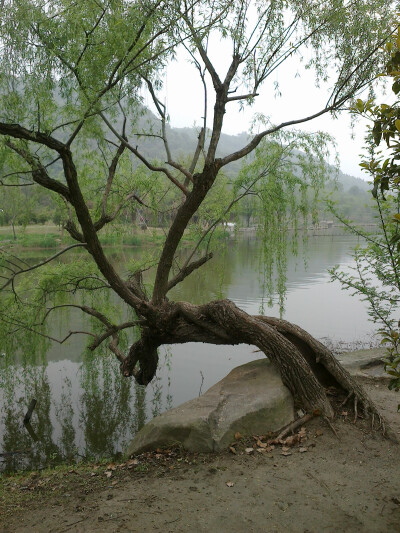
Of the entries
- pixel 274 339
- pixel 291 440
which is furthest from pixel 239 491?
pixel 274 339

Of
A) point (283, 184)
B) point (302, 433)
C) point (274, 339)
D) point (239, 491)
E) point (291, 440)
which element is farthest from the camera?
point (283, 184)

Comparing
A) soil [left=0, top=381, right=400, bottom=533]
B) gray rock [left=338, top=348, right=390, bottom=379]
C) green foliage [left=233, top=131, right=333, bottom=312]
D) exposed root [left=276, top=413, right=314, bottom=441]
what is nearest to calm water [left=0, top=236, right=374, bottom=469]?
green foliage [left=233, top=131, right=333, bottom=312]

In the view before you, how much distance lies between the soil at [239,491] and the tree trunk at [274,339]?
231mm

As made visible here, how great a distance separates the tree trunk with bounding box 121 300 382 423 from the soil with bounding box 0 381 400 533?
0.23 metres

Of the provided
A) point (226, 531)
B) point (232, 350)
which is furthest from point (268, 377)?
point (232, 350)

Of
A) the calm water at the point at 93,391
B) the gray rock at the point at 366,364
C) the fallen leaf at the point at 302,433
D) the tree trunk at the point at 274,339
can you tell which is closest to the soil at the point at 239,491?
the fallen leaf at the point at 302,433

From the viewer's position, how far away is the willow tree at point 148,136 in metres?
3.93

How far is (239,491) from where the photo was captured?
10.2ft

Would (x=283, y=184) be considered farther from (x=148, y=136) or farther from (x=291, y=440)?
(x=291, y=440)

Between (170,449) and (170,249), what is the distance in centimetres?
194

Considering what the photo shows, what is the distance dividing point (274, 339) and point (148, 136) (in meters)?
2.63

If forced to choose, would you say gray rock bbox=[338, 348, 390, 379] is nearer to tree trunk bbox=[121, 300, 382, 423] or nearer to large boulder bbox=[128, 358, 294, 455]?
tree trunk bbox=[121, 300, 382, 423]

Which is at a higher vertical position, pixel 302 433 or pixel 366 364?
pixel 302 433

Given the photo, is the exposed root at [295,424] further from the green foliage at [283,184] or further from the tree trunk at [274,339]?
the green foliage at [283,184]
